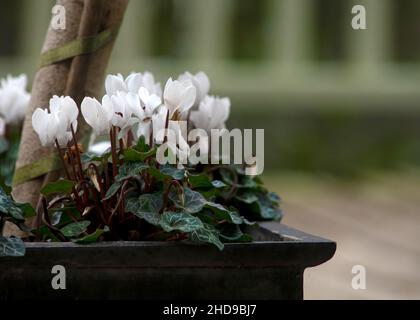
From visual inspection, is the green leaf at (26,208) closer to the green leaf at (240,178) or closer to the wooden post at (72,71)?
the wooden post at (72,71)

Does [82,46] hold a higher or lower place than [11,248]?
higher

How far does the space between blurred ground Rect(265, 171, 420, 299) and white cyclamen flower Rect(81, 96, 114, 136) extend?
887 millimetres

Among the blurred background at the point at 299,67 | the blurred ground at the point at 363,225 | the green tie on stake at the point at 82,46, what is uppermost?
the green tie on stake at the point at 82,46

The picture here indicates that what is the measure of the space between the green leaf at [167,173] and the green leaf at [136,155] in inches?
0.9

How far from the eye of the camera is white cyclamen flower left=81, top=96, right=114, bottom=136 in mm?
1349

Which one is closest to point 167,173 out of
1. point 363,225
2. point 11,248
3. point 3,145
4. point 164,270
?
point 164,270

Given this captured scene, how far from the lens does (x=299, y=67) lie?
804 cm

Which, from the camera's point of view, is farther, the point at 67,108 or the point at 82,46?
the point at 82,46

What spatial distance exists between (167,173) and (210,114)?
1.16 ft

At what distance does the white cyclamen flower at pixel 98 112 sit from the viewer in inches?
53.1

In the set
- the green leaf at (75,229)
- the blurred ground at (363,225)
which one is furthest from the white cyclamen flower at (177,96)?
the blurred ground at (363,225)

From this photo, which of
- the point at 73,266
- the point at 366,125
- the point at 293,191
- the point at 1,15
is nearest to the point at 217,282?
the point at 73,266

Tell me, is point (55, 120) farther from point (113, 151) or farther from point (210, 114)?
point (210, 114)

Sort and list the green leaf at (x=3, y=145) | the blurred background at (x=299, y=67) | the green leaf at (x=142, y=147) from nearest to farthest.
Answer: the green leaf at (x=142, y=147) < the green leaf at (x=3, y=145) < the blurred background at (x=299, y=67)
